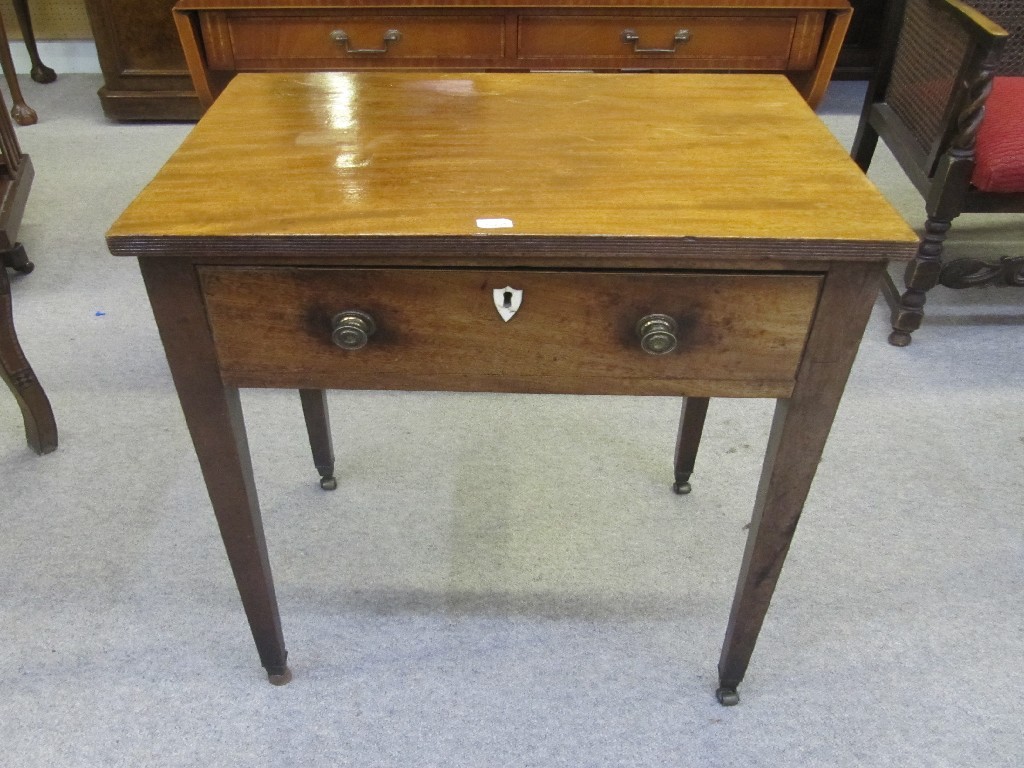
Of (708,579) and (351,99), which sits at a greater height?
(351,99)

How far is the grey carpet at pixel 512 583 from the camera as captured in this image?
1.25m

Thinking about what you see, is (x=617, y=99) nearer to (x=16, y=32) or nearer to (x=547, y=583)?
(x=547, y=583)

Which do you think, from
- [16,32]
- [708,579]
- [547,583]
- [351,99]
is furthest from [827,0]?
[16,32]

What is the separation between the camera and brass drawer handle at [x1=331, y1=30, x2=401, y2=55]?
177 centimetres

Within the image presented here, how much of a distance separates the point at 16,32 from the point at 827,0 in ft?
11.7

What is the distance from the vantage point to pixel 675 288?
2.89ft

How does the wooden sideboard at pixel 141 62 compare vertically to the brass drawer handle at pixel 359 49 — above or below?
below

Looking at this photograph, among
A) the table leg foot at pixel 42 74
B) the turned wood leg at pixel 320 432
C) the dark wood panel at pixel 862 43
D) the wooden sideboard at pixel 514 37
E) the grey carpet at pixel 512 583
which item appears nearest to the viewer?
the grey carpet at pixel 512 583

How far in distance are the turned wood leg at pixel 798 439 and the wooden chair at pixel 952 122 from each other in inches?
41.2

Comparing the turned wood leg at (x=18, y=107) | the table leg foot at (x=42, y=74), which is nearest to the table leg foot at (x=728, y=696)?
the turned wood leg at (x=18, y=107)

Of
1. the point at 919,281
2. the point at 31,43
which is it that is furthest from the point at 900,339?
the point at 31,43

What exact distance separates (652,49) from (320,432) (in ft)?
3.39

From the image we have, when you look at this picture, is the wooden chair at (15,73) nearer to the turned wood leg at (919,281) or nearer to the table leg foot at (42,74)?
the table leg foot at (42,74)

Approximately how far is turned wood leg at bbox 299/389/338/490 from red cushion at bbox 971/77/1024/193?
1469 mm
